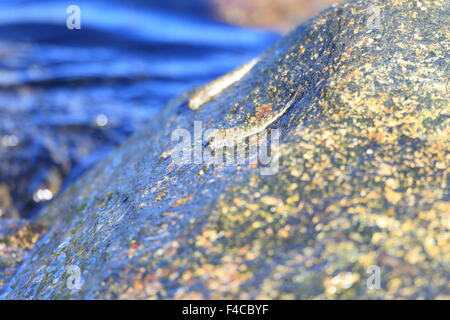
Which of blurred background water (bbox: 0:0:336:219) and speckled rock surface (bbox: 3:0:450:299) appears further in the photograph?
blurred background water (bbox: 0:0:336:219)

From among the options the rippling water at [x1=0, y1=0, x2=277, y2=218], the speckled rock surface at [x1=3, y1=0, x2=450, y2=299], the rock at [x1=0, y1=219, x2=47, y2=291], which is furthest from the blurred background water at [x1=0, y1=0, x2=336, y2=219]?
the speckled rock surface at [x1=3, y1=0, x2=450, y2=299]

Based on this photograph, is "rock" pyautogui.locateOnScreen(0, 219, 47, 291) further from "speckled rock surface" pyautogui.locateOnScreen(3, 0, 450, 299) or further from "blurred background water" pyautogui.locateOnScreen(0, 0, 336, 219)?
"blurred background water" pyautogui.locateOnScreen(0, 0, 336, 219)

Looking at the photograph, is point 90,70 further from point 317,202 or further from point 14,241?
point 317,202

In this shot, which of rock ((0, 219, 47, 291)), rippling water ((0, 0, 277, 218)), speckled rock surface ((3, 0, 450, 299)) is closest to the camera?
speckled rock surface ((3, 0, 450, 299))

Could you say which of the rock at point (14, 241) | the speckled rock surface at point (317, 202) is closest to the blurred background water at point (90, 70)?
the rock at point (14, 241)

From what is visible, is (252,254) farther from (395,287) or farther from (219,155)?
(219,155)

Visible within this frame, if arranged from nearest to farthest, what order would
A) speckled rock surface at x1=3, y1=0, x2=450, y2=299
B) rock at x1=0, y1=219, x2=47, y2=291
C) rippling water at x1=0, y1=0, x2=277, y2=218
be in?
1. speckled rock surface at x1=3, y1=0, x2=450, y2=299
2. rock at x1=0, y1=219, x2=47, y2=291
3. rippling water at x1=0, y1=0, x2=277, y2=218

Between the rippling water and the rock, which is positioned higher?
the rippling water

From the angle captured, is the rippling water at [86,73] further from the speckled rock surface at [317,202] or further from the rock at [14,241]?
the speckled rock surface at [317,202]
